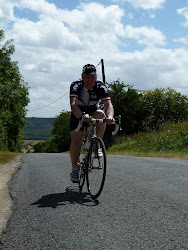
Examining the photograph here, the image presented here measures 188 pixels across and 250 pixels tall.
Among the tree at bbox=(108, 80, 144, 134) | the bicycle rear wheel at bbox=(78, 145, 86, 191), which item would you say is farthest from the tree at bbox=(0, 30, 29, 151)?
the bicycle rear wheel at bbox=(78, 145, 86, 191)

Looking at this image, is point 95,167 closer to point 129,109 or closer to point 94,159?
point 94,159

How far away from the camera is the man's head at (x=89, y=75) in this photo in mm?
4850

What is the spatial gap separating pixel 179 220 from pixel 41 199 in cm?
225

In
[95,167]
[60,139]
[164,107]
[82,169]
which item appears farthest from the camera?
[60,139]

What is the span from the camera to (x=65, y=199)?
4.84 metres

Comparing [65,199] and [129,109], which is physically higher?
[129,109]

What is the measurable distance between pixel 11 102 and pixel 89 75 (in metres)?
38.3

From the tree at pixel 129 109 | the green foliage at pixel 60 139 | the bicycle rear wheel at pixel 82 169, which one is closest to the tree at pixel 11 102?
the tree at pixel 129 109

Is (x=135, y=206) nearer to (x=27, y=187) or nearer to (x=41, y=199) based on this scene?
(x=41, y=199)

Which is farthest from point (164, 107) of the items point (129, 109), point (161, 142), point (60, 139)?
point (60, 139)

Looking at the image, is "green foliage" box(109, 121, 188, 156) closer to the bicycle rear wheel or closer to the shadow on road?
the bicycle rear wheel

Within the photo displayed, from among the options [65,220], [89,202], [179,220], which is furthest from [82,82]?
[179,220]

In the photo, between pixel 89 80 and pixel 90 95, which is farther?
pixel 90 95

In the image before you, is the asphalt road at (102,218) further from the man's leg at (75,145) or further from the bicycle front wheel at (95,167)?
the man's leg at (75,145)
